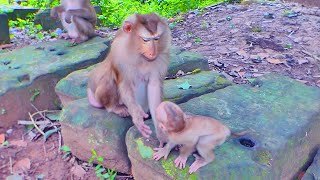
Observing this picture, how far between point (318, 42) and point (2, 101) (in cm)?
462

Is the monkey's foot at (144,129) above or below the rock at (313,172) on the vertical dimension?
above

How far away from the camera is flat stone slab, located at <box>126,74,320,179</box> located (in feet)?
9.48

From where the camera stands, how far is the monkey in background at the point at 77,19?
588 centimetres

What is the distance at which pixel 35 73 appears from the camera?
4.53 meters

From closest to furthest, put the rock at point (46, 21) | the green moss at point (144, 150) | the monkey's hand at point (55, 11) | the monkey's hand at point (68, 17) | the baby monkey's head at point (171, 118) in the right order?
the baby monkey's head at point (171, 118) → the green moss at point (144, 150) → the monkey's hand at point (68, 17) → the monkey's hand at point (55, 11) → the rock at point (46, 21)

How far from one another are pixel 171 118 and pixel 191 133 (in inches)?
6.7

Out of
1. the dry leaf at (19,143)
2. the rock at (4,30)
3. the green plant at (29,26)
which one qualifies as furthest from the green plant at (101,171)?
the green plant at (29,26)

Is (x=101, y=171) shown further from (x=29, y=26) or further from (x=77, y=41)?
(x=29, y=26)

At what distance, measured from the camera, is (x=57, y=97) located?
15.4ft

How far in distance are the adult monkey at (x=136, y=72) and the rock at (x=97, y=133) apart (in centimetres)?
10

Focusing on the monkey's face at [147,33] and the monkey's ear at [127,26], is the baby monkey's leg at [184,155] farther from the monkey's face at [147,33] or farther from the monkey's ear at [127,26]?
the monkey's ear at [127,26]

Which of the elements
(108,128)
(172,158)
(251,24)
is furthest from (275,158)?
(251,24)

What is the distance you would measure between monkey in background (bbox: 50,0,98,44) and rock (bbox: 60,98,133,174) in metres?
2.02

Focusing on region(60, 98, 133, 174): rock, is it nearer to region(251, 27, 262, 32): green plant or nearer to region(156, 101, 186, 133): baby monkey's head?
region(156, 101, 186, 133): baby monkey's head
